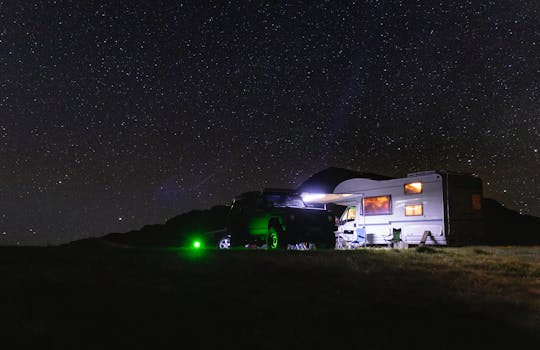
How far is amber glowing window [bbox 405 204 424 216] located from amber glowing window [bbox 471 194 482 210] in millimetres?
2060

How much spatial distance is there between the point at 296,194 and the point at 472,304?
947cm

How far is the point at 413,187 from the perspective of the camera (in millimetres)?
20969

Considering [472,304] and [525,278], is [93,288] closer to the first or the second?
[472,304]

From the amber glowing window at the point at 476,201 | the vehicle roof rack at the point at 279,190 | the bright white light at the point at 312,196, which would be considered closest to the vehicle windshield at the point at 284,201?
the vehicle roof rack at the point at 279,190

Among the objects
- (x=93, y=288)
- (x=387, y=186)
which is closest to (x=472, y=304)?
(x=93, y=288)

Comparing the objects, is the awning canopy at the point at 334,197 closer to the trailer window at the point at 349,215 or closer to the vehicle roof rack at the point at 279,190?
the trailer window at the point at 349,215

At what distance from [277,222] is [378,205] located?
8.45 meters

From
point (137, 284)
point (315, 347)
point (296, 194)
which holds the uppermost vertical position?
point (296, 194)

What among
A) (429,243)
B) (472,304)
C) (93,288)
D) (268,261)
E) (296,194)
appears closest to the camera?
(93,288)

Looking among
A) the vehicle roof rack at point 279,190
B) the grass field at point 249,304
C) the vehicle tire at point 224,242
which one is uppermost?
the vehicle roof rack at point 279,190

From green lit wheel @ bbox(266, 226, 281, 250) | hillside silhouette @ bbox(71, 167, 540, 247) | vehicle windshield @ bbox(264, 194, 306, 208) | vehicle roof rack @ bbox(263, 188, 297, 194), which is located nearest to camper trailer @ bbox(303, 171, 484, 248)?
hillside silhouette @ bbox(71, 167, 540, 247)

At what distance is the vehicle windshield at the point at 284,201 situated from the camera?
623 inches

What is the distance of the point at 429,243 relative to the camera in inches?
799

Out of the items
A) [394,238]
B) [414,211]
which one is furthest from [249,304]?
[394,238]
